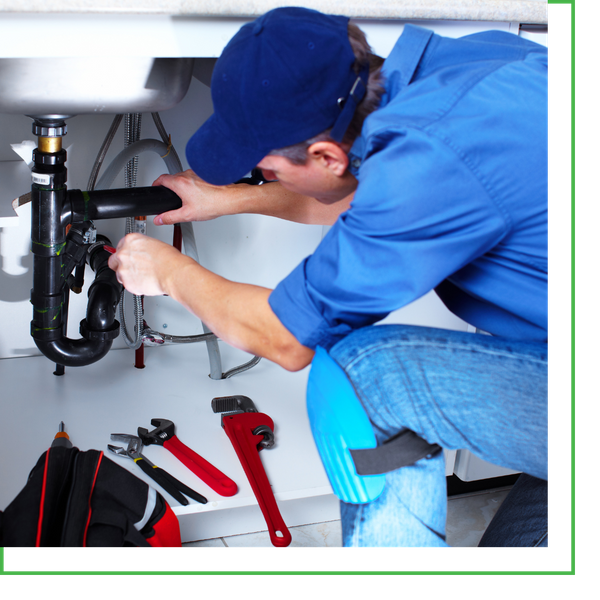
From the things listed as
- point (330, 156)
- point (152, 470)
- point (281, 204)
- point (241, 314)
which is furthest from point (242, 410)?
point (330, 156)

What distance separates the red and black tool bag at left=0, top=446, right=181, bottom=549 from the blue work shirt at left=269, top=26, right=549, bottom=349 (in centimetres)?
37

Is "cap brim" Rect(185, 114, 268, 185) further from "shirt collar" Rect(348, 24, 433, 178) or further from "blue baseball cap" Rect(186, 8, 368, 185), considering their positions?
"shirt collar" Rect(348, 24, 433, 178)

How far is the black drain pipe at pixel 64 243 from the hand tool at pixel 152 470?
0.17 meters

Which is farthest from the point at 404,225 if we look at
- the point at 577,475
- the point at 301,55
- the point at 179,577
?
the point at 179,577

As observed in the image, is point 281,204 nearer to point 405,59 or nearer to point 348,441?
point 405,59

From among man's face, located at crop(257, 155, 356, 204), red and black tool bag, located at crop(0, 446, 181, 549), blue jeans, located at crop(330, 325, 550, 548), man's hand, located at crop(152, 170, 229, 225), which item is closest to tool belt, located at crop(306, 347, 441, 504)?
blue jeans, located at crop(330, 325, 550, 548)

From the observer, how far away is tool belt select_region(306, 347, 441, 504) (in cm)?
60

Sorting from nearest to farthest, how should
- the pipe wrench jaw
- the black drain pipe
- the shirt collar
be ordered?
the shirt collar, the black drain pipe, the pipe wrench jaw

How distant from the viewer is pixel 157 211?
91 cm

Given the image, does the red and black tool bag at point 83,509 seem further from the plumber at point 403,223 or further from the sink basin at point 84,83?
the sink basin at point 84,83

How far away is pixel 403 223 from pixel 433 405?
0.20 m

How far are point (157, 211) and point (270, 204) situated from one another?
194 millimetres

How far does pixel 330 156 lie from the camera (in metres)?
0.66

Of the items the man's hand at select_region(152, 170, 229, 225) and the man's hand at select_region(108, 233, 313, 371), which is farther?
the man's hand at select_region(152, 170, 229, 225)
